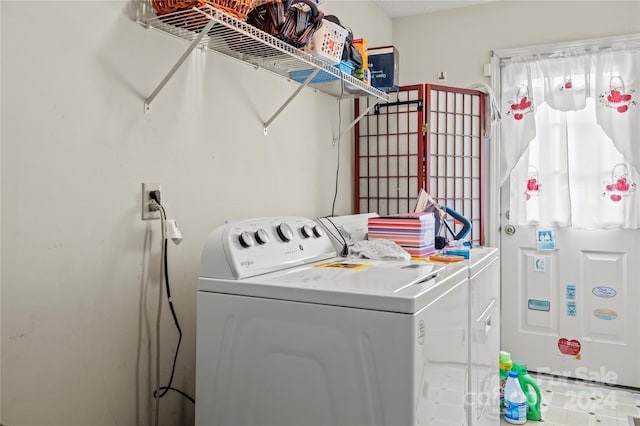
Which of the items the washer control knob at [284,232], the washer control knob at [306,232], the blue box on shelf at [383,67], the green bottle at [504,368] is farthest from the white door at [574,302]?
the washer control knob at [284,232]

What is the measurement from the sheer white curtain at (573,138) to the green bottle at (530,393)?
104 centimetres

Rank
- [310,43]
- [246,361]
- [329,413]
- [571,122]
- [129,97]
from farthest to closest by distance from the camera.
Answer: [571,122] → [310,43] → [129,97] → [246,361] → [329,413]

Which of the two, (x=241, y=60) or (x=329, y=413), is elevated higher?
(x=241, y=60)

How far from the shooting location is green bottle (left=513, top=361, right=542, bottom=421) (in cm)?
250

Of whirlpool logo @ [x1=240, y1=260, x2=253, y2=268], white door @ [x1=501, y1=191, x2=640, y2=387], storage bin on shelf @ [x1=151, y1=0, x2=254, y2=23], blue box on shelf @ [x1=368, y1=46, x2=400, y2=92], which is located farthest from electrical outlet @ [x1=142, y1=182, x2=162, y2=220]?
white door @ [x1=501, y1=191, x2=640, y2=387]

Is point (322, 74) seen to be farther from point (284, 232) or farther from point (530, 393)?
point (530, 393)

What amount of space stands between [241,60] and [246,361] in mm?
1175


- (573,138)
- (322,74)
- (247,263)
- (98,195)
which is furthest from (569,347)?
(98,195)

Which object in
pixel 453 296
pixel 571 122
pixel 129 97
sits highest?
pixel 571 122

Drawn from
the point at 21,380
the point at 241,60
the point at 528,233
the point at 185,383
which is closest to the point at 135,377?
the point at 185,383

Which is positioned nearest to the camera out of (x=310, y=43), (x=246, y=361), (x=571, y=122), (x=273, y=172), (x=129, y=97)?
(x=246, y=361)

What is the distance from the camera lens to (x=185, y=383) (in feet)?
5.33

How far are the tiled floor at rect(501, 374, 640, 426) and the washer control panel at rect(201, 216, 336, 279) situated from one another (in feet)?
5.49

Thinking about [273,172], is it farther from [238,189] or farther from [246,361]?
[246,361]
